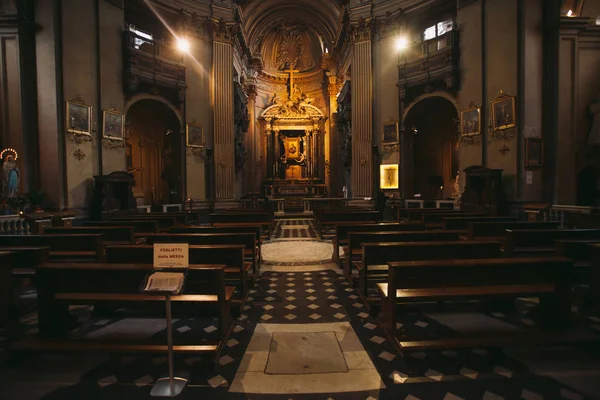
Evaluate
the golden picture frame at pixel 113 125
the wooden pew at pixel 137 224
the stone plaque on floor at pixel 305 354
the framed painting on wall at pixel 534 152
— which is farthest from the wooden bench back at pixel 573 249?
the golden picture frame at pixel 113 125

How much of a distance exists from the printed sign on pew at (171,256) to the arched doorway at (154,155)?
12905 mm

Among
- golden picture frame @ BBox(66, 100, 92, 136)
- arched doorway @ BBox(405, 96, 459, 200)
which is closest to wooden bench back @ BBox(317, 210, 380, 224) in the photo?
arched doorway @ BBox(405, 96, 459, 200)

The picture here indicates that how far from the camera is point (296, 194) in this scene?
2123cm

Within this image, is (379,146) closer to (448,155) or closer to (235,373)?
(448,155)

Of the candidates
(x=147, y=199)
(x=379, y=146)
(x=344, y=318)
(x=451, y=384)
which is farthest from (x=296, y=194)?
(x=451, y=384)

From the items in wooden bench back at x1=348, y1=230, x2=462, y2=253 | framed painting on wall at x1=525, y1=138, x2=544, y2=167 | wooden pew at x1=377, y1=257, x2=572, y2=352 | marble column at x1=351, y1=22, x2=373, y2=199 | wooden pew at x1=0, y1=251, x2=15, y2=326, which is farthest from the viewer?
marble column at x1=351, y1=22, x2=373, y2=199

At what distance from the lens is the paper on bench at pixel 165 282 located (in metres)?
2.56

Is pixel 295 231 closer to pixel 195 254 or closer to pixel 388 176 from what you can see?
pixel 388 176

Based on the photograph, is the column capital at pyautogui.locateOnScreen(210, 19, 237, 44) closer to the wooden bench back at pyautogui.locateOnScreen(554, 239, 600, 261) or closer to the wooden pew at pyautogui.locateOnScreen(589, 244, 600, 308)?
the wooden bench back at pyautogui.locateOnScreen(554, 239, 600, 261)

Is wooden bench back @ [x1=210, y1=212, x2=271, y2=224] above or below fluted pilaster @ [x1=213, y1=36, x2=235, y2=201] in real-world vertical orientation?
below


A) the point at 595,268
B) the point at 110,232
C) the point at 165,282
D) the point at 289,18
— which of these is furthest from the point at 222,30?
the point at 595,268

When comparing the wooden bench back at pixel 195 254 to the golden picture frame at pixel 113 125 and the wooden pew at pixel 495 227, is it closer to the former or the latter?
the wooden pew at pixel 495 227

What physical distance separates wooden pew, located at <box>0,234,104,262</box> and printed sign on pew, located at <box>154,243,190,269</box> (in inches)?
124

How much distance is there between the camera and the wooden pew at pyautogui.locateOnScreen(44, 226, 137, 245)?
5.82 metres
